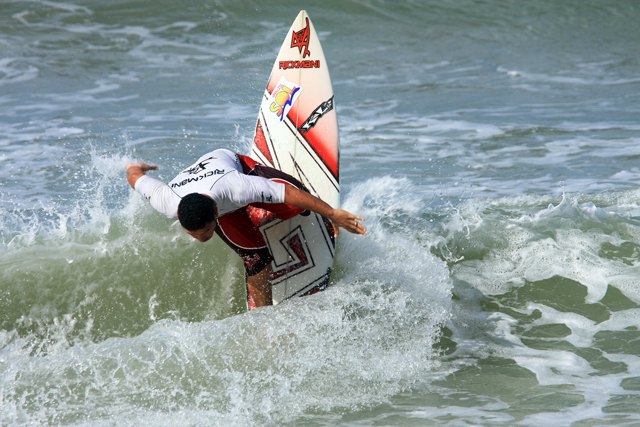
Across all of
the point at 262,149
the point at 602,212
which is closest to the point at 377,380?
the point at 262,149

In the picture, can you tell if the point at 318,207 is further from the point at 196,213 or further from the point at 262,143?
the point at 262,143

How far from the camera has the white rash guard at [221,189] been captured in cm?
461

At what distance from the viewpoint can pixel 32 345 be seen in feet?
18.1

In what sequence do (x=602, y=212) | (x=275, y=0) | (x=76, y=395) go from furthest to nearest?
(x=275, y=0) < (x=602, y=212) < (x=76, y=395)

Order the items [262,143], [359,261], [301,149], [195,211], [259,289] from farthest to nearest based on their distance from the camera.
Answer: [262,143] < [301,149] < [359,261] < [259,289] < [195,211]

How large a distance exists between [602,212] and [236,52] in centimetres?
730

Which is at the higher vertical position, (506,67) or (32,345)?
(506,67)

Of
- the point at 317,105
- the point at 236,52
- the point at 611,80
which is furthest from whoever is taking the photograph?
the point at 236,52

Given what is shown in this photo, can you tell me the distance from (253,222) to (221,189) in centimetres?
58

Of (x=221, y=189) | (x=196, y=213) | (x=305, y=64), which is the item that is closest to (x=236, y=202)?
(x=221, y=189)

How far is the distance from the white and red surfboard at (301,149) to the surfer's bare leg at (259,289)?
0.06 meters

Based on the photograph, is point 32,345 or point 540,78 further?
point 540,78

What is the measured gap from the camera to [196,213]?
14.2 feet

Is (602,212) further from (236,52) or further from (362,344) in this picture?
(236,52)
